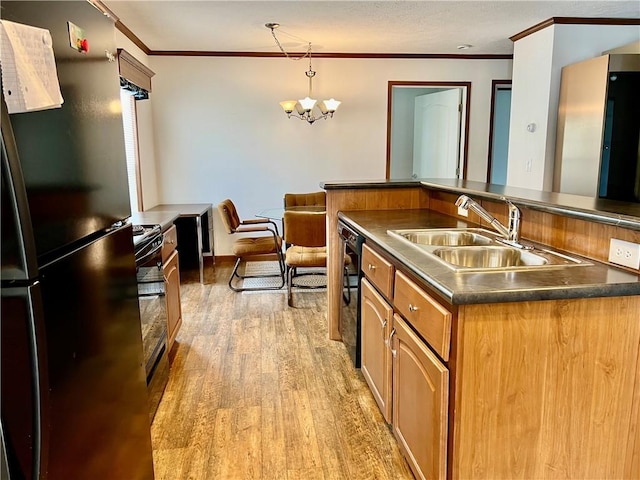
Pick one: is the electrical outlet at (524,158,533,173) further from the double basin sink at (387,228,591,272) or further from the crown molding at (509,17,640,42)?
the double basin sink at (387,228,591,272)

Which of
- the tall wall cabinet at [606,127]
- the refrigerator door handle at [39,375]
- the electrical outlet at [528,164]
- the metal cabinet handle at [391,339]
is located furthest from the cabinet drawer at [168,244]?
the electrical outlet at [528,164]

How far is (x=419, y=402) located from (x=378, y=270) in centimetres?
64

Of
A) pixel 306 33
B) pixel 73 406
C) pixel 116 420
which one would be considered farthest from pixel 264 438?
pixel 306 33

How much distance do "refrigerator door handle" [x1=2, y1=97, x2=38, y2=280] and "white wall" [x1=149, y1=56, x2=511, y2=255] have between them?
15.9 feet

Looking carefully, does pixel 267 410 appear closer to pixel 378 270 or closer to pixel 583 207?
pixel 378 270

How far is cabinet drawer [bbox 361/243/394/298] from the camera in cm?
193

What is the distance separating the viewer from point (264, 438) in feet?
7.03

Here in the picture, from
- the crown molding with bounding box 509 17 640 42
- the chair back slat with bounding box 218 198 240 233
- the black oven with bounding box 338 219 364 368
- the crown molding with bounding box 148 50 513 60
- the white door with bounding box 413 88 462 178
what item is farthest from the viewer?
the white door with bounding box 413 88 462 178

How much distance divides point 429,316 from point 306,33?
147 inches

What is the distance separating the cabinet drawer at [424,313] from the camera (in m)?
1.38

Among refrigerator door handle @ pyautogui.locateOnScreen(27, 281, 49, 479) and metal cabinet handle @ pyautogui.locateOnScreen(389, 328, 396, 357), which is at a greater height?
refrigerator door handle @ pyautogui.locateOnScreen(27, 281, 49, 479)

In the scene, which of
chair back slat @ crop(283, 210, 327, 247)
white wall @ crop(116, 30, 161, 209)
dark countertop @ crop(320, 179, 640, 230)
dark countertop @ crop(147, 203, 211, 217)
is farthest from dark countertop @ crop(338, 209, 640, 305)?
white wall @ crop(116, 30, 161, 209)

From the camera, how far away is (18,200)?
0.77 metres

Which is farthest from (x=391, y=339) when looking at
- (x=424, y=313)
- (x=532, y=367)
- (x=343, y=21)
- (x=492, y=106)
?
(x=492, y=106)
